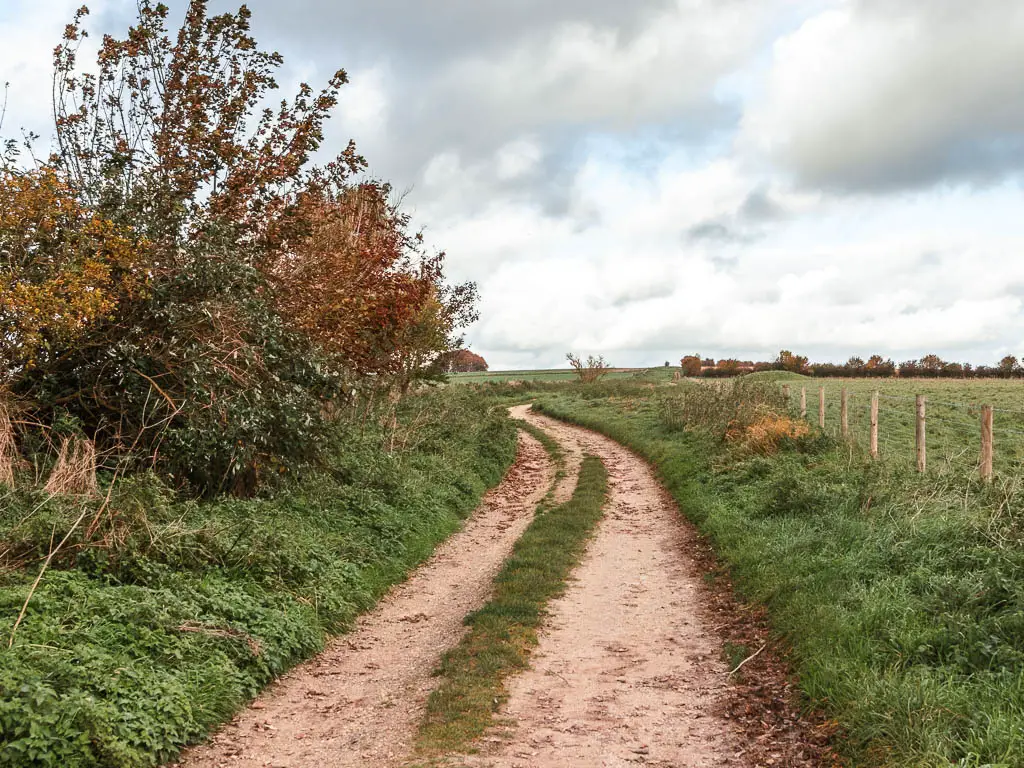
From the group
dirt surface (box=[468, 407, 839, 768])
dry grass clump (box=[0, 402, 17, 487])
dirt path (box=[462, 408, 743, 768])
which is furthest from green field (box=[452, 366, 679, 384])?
dry grass clump (box=[0, 402, 17, 487])

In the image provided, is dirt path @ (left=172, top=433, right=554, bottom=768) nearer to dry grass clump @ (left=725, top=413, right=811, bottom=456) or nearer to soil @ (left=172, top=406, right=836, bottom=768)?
soil @ (left=172, top=406, right=836, bottom=768)

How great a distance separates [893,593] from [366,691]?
548cm

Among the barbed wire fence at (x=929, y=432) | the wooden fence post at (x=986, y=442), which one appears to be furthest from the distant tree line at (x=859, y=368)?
the wooden fence post at (x=986, y=442)

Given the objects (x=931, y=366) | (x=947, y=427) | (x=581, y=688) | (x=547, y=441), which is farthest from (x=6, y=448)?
(x=931, y=366)

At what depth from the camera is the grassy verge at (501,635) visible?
6270 mm

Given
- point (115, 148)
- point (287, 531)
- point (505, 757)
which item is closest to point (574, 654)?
point (505, 757)

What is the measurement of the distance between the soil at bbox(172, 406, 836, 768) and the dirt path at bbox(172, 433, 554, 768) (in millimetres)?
20

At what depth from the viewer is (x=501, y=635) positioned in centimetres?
838

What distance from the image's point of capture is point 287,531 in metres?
10.2

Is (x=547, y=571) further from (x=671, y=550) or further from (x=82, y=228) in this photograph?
(x=82, y=228)

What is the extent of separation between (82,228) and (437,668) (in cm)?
747

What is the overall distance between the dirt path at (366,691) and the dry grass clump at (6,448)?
15.2ft

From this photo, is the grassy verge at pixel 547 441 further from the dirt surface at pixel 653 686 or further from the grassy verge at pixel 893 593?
the dirt surface at pixel 653 686

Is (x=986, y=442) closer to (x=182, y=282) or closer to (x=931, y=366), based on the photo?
(x=182, y=282)
